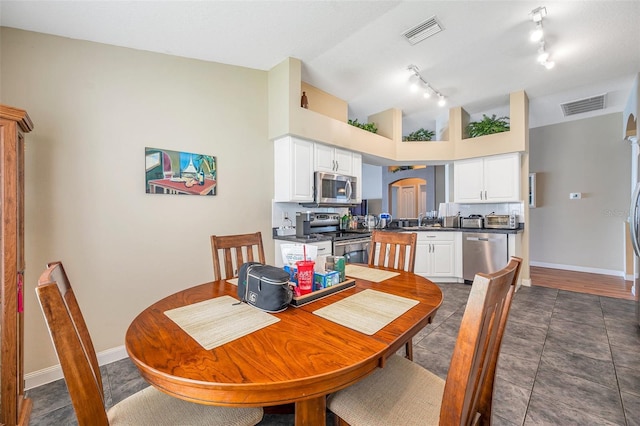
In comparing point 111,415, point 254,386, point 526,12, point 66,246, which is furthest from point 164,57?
point 526,12

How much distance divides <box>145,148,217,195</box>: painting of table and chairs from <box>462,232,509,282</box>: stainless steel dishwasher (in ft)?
11.9

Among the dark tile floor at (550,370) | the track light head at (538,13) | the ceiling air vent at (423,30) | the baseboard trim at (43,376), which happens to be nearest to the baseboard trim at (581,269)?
the dark tile floor at (550,370)

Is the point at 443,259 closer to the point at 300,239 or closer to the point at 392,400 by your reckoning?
the point at 300,239

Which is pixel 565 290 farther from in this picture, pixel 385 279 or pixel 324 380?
pixel 324 380

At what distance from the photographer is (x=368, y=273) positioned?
5.87 feet

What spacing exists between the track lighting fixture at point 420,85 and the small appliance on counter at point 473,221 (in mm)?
1798

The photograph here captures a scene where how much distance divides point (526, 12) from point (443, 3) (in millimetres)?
769

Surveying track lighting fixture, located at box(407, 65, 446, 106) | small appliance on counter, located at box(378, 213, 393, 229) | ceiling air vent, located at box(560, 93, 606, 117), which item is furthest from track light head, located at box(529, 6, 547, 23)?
small appliance on counter, located at box(378, 213, 393, 229)

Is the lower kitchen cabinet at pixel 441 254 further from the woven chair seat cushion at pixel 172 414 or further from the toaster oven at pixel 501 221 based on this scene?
the woven chair seat cushion at pixel 172 414

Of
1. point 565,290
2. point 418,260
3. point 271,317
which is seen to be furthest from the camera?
point 418,260

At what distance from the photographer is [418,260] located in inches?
171

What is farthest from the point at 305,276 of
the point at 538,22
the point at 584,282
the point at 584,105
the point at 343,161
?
the point at 584,105

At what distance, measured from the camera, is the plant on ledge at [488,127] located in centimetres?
412

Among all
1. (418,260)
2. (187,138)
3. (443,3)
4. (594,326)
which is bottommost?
(594,326)
